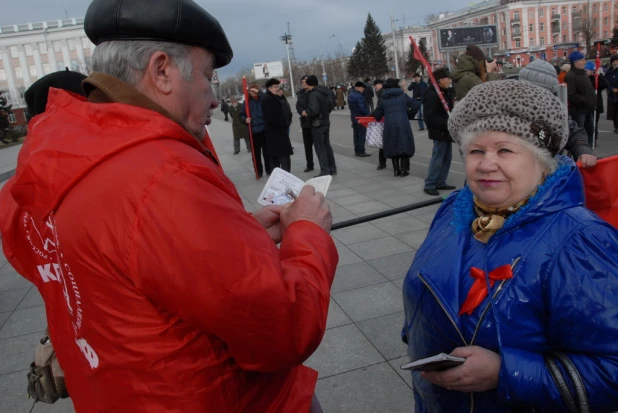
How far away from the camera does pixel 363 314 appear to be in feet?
13.4

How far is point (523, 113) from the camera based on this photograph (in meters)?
1.57

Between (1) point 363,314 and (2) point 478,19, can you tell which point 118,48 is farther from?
(2) point 478,19

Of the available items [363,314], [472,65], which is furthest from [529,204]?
[472,65]

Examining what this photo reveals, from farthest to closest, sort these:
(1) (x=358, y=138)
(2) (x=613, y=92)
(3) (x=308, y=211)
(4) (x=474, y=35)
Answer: (4) (x=474, y=35), (1) (x=358, y=138), (2) (x=613, y=92), (3) (x=308, y=211)

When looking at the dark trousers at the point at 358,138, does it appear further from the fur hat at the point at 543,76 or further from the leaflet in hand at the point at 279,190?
the leaflet in hand at the point at 279,190

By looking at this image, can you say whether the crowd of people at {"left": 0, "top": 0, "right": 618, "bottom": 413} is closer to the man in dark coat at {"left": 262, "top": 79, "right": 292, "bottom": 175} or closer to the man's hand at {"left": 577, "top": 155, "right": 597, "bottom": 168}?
the man's hand at {"left": 577, "top": 155, "right": 597, "bottom": 168}

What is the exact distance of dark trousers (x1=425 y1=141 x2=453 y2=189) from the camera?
302 inches

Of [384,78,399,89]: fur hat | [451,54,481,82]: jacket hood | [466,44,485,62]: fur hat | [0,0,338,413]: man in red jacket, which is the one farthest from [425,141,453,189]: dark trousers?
[0,0,338,413]: man in red jacket

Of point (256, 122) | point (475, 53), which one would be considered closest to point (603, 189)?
point (475, 53)

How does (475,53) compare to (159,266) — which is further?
(475,53)

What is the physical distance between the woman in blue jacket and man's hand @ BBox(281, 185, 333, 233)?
1.79ft

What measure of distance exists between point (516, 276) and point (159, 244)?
1043 millimetres

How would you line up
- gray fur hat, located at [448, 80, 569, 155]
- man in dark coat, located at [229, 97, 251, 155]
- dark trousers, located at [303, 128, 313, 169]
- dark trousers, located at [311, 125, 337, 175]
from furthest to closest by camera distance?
man in dark coat, located at [229, 97, 251, 155] < dark trousers, located at [303, 128, 313, 169] < dark trousers, located at [311, 125, 337, 175] < gray fur hat, located at [448, 80, 569, 155]

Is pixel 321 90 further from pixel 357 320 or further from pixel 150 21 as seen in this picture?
pixel 150 21
